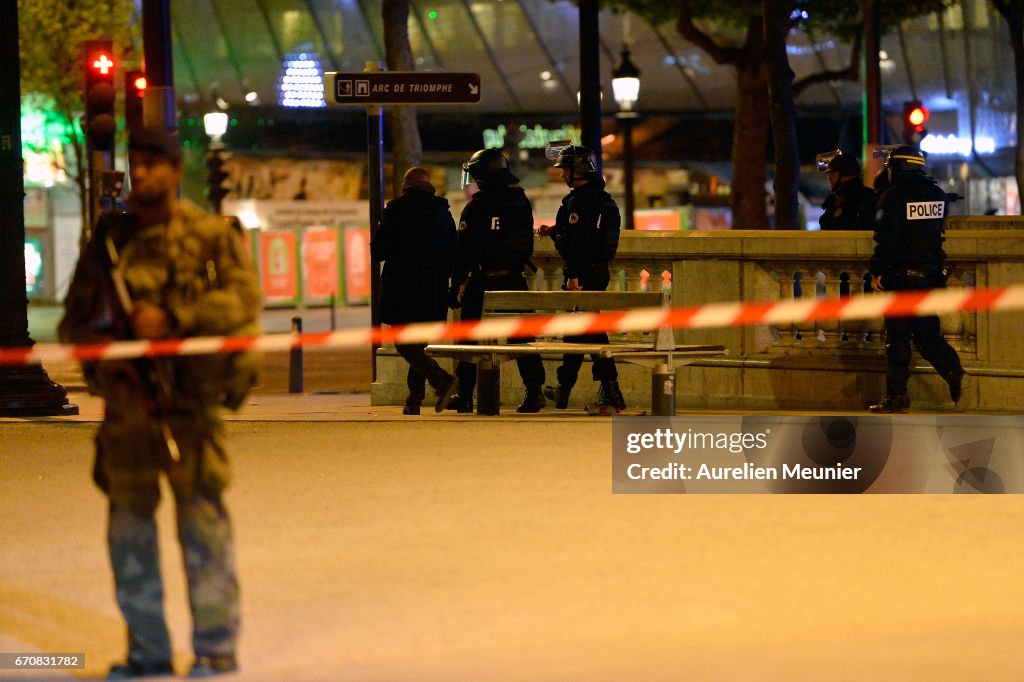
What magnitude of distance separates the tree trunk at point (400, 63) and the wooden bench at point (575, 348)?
345 inches

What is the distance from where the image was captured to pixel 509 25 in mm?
47875

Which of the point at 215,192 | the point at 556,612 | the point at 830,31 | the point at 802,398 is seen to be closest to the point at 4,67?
the point at 802,398

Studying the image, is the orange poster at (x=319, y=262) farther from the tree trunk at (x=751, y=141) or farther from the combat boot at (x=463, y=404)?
the combat boot at (x=463, y=404)

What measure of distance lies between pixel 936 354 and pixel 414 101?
4.76 metres

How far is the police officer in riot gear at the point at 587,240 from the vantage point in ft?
40.1

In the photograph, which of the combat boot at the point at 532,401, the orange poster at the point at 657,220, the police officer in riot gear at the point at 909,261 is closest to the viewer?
the police officer in riot gear at the point at 909,261

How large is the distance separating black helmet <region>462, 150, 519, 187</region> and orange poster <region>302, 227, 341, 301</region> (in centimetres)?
2379

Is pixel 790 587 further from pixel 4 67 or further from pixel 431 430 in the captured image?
pixel 4 67

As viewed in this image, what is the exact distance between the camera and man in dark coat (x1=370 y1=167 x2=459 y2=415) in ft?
41.5

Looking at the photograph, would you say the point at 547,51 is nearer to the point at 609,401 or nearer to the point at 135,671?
the point at 609,401

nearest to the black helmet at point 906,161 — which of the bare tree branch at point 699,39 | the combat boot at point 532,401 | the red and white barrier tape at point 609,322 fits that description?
the combat boot at point 532,401

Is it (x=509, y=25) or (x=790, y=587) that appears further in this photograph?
(x=509, y=25)

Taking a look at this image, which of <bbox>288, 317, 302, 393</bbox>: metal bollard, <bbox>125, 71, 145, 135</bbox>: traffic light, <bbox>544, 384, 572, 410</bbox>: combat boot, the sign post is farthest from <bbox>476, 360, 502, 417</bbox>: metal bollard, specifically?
<bbox>125, 71, 145, 135</bbox>: traffic light

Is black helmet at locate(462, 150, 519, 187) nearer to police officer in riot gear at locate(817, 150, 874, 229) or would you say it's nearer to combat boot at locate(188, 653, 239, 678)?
police officer in riot gear at locate(817, 150, 874, 229)
